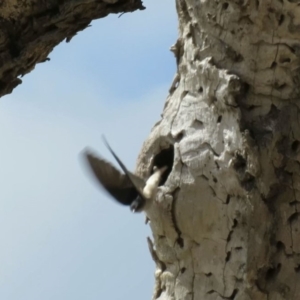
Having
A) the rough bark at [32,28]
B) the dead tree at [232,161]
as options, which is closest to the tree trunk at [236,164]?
the dead tree at [232,161]

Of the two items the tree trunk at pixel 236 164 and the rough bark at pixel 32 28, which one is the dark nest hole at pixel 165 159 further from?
the rough bark at pixel 32 28

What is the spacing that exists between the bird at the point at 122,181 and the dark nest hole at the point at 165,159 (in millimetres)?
15

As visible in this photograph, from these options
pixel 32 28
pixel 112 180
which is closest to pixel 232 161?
pixel 112 180

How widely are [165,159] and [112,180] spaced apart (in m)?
0.18

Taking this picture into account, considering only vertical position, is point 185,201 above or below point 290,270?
above

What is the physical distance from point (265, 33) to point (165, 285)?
2.67 ft

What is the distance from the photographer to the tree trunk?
2604 mm

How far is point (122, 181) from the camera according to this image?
2.81 m

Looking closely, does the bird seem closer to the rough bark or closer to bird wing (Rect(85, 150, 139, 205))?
bird wing (Rect(85, 150, 139, 205))

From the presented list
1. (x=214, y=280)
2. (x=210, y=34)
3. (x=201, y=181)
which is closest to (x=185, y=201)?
(x=201, y=181)

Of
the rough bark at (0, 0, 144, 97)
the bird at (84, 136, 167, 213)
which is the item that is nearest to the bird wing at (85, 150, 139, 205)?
the bird at (84, 136, 167, 213)

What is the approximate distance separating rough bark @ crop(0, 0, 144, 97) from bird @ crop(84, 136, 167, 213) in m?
0.48

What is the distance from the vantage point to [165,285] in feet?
9.12

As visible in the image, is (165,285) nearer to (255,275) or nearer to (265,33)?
(255,275)
